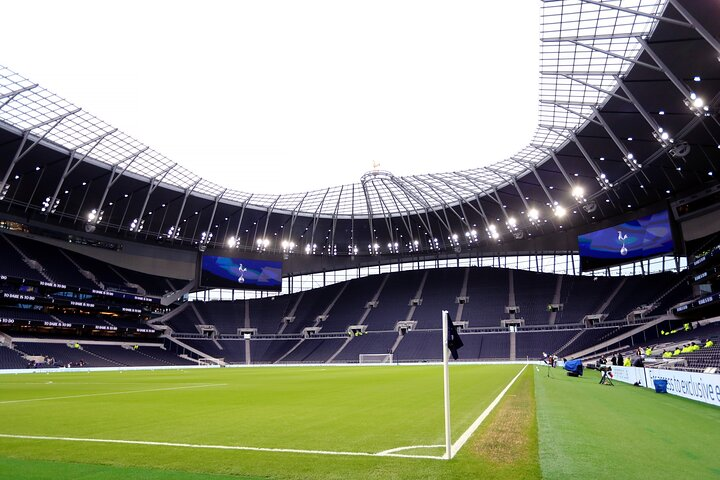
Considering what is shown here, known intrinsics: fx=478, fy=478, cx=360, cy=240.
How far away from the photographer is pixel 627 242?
62250mm

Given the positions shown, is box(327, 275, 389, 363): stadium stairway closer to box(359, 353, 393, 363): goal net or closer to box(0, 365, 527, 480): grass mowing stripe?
box(359, 353, 393, 363): goal net

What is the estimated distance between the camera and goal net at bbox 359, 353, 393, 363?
71875 mm

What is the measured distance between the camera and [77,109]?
48.5m

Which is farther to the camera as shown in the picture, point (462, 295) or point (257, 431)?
point (462, 295)

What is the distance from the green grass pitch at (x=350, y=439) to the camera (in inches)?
267

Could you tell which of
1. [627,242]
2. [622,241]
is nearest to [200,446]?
[627,242]

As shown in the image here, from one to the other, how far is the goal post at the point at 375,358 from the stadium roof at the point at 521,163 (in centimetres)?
2289

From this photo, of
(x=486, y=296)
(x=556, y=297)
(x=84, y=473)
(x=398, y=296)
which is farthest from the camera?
(x=398, y=296)

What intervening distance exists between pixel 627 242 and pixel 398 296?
38.5m

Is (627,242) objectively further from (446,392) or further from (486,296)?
(446,392)

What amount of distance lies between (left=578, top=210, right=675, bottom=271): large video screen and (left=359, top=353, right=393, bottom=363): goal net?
30.8 meters

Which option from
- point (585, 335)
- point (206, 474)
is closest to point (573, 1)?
point (206, 474)

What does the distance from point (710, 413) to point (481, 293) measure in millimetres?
67166

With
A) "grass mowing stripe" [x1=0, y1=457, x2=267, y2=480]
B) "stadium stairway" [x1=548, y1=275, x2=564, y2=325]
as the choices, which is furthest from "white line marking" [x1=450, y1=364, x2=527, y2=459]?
"stadium stairway" [x1=548, y1=275, x2=564, y2=325]
